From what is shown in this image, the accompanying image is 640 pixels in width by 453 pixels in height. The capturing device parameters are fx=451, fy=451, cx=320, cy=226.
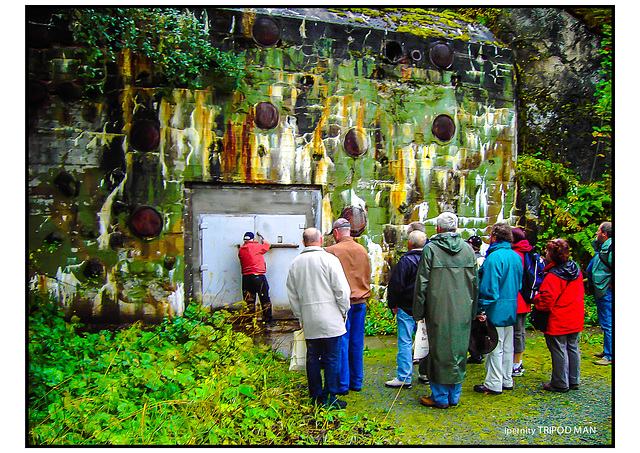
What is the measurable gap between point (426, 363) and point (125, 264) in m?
4.48

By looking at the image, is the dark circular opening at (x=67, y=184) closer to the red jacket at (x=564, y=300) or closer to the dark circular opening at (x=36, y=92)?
the dark circular opening at (x=36, y=92)

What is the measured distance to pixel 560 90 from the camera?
8.38 m

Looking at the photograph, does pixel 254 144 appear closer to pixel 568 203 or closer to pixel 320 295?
pixel 320 295

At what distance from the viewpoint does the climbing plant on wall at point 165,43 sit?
20.2 ft

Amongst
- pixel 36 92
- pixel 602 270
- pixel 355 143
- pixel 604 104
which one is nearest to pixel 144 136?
pixel 36 92

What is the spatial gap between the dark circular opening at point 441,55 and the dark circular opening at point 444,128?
0.91 metres

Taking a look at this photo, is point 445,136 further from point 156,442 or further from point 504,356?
point 156,442

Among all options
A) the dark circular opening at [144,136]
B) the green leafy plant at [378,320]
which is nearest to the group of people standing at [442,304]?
the green leafy plant at [378,320]

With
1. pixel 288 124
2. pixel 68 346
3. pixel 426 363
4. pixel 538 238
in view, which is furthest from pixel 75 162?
pixel 538 238

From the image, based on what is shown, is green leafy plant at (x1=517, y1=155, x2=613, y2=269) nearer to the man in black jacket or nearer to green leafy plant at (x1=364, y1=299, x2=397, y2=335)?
green leafy plant at (x1=364, y1=299, x2=397, y2=335)

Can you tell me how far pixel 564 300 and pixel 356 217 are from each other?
3.58 m

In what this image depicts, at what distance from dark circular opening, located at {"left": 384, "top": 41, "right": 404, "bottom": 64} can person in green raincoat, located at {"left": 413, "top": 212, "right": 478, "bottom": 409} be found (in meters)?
4.54

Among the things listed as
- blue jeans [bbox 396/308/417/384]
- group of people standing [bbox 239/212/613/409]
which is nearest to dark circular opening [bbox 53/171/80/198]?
group of people standing [bbox 239/212/613/409]

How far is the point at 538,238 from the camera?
26.6ft
